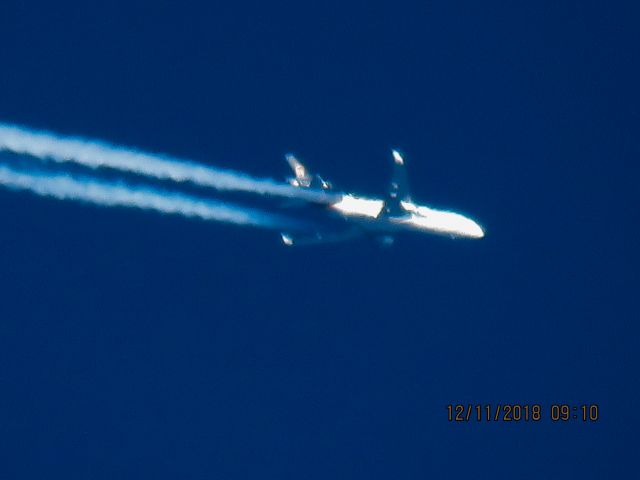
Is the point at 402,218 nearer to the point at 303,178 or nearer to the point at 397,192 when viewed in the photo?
the point at 397,192

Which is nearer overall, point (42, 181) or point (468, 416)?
point (42, 181)

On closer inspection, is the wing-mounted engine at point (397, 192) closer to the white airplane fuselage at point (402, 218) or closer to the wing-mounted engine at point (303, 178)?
the white airplane fuselage at point (402, 218)

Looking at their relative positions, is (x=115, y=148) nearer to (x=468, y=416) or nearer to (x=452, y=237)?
(x=452, y=237)

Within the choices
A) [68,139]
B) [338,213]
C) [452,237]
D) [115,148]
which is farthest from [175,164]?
[452,237]

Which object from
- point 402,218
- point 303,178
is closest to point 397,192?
point 402,218

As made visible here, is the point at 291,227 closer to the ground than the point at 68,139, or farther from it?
farther from it

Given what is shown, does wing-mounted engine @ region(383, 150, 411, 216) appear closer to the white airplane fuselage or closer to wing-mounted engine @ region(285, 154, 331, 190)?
the white airplane fuselage
